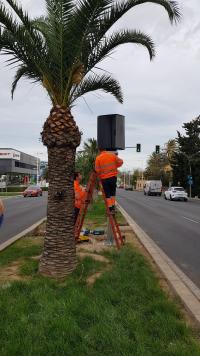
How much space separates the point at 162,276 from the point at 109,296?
1.86 meters

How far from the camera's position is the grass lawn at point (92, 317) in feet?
13.2

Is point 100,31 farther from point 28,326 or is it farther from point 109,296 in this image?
point 28,326

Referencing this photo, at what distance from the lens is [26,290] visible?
589 centimetres

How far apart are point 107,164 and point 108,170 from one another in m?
0.12

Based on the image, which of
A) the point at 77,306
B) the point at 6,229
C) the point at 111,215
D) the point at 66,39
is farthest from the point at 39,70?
the point at 6,229

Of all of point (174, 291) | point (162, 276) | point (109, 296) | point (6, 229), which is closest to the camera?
point (109, 296)

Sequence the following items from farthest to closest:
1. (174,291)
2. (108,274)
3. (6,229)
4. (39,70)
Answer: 1. (6,229)
2. (39,70)
3. (108,274)
4. (174,291)

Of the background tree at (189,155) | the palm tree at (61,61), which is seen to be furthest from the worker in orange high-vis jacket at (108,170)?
the background tree at (189,155)

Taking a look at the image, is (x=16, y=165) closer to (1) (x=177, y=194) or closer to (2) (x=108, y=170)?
(1) (x=177, y=194)

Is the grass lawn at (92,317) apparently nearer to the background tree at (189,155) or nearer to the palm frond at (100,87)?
the palm frond at (100,87)

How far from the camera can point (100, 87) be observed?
9.44 meters

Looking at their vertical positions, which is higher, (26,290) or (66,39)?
(66,39)

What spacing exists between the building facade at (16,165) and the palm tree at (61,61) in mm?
85606

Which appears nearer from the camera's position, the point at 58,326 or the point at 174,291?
the point at 58,326
